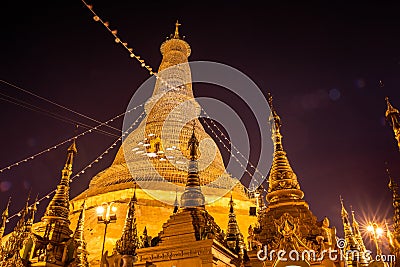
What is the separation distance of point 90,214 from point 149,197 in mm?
4824

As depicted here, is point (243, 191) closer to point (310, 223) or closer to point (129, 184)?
point (129, 184)

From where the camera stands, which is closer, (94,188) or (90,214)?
(90,214)

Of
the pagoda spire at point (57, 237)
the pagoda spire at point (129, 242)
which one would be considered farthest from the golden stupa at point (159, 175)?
the pagoda spire at point (129, 242)

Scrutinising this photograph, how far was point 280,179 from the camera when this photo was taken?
1319 cm

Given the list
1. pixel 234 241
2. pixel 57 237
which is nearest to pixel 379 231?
pixel 234 241

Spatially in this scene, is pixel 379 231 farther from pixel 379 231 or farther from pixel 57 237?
pixel 57 237

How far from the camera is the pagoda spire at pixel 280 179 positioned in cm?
1256

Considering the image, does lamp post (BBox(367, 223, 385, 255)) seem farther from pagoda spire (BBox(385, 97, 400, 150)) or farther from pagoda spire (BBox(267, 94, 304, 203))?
pagoda spire (BBox(385, 97, 400, 150))

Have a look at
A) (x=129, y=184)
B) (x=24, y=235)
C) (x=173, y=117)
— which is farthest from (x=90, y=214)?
(x=24, y=235)

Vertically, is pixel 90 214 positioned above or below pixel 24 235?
above

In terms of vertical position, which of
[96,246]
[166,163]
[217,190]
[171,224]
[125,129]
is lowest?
[171,224]

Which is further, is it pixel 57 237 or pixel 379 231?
pixel 379 231

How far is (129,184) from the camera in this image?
30.1 m

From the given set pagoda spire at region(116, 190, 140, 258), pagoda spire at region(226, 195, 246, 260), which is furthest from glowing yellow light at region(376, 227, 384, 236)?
pagoda spire at region(116, 190, 140, 258)
